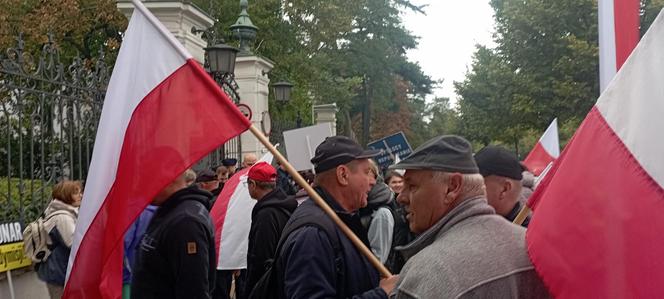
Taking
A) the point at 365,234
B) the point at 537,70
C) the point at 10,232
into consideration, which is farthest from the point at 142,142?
the point at 537,70

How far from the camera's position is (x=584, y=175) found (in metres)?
2.48

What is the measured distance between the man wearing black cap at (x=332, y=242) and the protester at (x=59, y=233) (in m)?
3.78

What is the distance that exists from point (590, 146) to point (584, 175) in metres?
0.13

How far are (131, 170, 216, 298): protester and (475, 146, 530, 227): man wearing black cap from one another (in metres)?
1.61

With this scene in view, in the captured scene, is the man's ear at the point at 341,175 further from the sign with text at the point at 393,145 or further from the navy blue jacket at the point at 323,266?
the sign with text at the point at 393,145

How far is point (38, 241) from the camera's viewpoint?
7.07 meters

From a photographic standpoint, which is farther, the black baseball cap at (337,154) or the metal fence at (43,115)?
the metal fence at (43,115)

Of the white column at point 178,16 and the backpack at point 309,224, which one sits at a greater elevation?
the white column at point 178,16

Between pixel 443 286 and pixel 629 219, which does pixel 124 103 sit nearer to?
pixel 443 286

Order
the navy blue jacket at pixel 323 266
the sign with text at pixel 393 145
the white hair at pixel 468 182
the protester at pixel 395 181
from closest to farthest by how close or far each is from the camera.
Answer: the white hair at pixel 468 182
the navy blue jacket at pixel 323 266
the protester at pixel 395 181
the sign with text at pixel 393 145

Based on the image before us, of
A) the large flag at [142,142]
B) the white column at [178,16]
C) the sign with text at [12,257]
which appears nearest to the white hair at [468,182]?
the large flag at [142,142]

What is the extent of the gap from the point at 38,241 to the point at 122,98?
378 cm

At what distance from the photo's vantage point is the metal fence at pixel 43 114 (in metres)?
7.31

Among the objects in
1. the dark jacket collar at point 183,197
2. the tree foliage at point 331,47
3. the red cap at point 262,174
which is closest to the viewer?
the dark jacket collar at point 183,197
